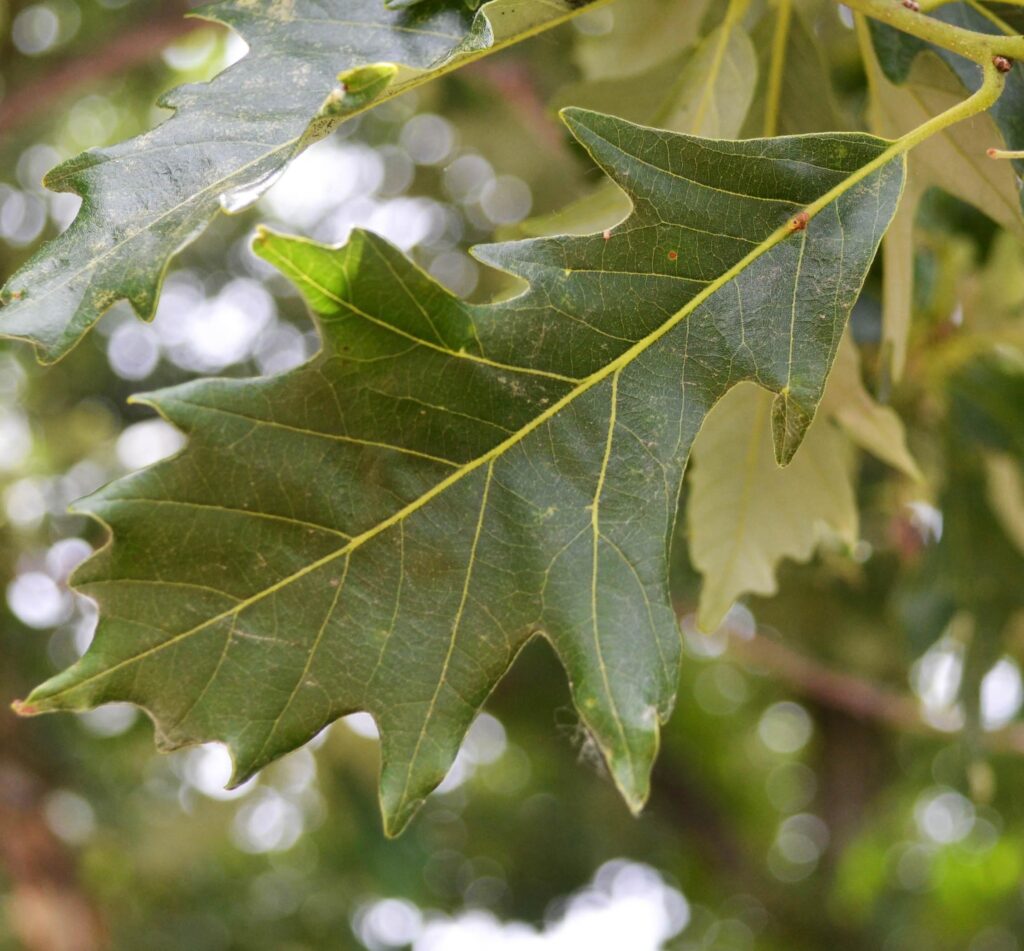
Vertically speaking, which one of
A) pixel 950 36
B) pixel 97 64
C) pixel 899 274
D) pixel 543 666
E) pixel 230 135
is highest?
pixel 230 135

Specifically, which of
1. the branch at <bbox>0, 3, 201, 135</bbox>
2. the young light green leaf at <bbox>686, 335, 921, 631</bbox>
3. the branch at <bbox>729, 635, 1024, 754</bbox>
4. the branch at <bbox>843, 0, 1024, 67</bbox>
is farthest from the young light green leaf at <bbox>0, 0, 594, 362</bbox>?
the branch at <bbox>729, 635, 1024, 754</bbox>

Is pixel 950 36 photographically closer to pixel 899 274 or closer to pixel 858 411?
pixel 899 274

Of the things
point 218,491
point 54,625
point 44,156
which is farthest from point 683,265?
point 44,156

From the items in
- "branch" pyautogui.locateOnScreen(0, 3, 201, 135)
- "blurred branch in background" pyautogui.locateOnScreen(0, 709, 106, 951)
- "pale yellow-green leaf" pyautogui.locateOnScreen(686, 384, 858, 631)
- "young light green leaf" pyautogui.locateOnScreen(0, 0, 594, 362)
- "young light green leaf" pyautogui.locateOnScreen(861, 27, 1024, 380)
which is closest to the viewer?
"young light green leaf" pyautogui.locateOnScreen(0, 0, 594, 362)

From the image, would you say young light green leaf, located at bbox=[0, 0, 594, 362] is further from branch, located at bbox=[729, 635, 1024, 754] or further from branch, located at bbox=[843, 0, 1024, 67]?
branch, located at bbox=[729, 635, 1024, 754]

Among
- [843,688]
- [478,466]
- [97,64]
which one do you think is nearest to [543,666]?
[843,688]

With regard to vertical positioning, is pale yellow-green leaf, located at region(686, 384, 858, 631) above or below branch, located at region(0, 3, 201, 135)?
below
